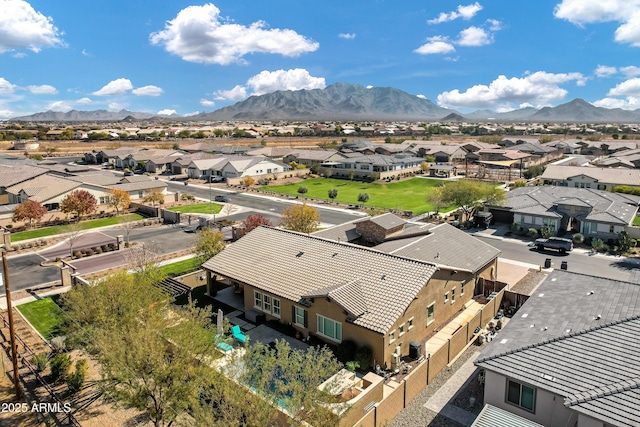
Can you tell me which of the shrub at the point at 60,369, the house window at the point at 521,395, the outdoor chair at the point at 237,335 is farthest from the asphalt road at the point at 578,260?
the shrub at the point at 60,369

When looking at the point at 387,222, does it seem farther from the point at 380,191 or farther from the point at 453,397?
the point at 380,191

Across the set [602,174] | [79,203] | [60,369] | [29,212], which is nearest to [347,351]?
[60,369]

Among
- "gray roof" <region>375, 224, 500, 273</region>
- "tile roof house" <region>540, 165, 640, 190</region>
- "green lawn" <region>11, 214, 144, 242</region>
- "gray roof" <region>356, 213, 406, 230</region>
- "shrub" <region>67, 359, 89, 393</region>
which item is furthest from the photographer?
"tile roof house" <region>540, 165, 640, 190</region>

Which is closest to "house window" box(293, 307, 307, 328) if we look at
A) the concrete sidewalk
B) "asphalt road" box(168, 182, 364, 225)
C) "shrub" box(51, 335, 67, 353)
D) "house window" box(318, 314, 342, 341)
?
"house window" box(318, 314, 342, 341)

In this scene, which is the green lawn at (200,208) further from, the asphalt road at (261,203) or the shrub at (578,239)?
the shrub at (578,239)

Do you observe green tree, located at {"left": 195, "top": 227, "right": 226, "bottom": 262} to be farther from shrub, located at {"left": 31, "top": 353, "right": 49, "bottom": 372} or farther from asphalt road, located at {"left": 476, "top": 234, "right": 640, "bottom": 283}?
asphalt road, located at {"left": 476, "top": 234, "right": 640, "bottom": 283}

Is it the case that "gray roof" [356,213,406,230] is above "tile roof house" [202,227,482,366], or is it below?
above
